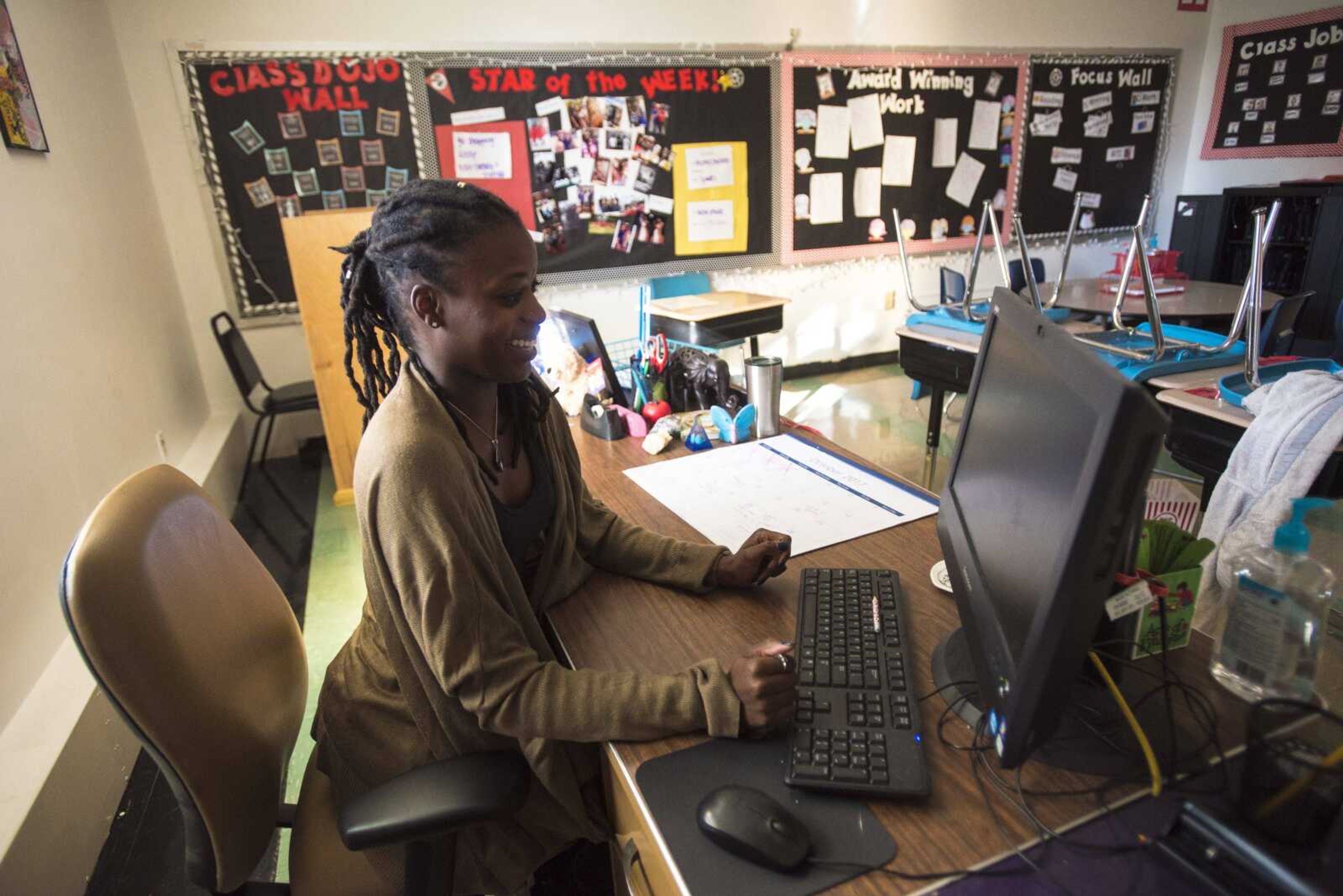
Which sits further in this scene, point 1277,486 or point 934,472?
point 934,472

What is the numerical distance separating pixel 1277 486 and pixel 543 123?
144 inches

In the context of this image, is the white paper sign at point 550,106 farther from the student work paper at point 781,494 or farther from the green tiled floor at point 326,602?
the student work paper at point 781,494

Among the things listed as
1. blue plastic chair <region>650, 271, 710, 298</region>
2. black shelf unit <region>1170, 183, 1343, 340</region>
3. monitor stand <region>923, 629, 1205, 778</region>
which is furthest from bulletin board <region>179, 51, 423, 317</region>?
black shelf unit <region>1170, 183, 1343, 340</region>

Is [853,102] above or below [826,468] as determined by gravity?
above

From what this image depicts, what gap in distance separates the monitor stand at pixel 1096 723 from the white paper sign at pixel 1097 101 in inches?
227

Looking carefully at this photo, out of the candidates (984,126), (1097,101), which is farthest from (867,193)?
(1097,101)

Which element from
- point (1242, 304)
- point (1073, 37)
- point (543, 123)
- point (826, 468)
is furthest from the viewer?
point (1073, 37)

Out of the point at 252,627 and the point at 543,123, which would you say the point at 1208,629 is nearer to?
the point at 252,627

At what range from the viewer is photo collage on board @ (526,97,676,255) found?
13.3 ft

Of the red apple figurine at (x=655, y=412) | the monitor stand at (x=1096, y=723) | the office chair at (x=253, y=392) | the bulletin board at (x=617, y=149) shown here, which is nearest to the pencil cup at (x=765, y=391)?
the red apple figurine at (x=655, y=412)

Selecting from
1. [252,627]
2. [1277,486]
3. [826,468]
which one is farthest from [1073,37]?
[252,627]

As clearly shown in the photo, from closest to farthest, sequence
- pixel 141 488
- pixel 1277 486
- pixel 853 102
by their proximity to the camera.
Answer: pixel 141 488
pixel 1277 486
pixel 853 102

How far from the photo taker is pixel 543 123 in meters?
3.97

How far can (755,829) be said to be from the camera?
2.15 ft
